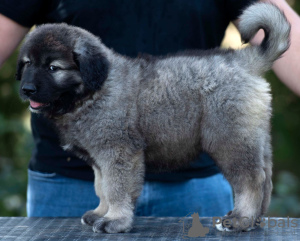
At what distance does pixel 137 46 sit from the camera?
348 cm

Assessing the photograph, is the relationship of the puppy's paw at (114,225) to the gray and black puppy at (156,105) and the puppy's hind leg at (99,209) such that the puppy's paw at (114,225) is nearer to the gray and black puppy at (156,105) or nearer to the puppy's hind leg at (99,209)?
the gray and black puppy at (156,105)

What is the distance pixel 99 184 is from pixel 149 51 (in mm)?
991

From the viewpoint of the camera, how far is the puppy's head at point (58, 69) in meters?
2.76

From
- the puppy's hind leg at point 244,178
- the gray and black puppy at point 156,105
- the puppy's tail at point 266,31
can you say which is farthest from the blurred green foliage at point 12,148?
the puppy's tail at point 266,31

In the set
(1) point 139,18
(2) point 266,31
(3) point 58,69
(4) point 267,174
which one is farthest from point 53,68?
(4) point 267,174

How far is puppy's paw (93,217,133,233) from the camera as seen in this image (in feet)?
9.36

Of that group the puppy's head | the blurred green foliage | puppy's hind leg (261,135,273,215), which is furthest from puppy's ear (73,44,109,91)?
the blurred green foliage

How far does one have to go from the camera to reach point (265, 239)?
8.84 feet

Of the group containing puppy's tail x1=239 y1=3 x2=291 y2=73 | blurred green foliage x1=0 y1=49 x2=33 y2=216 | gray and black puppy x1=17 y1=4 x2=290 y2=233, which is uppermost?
puppy's tail x1=239 y1=3 x2=291 y2=73

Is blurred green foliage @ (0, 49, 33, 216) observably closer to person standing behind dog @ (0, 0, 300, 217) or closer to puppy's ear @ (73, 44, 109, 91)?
person standing behind dog @ (0, 0, 300, 217)

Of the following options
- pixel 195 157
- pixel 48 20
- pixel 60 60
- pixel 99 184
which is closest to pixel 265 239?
pixel 195 157

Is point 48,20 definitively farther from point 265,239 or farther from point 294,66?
point 265,239

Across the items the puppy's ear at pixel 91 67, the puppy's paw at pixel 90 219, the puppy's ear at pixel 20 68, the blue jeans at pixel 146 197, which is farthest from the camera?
the blue jeans at pixel 146 197

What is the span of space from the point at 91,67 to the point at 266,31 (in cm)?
100
